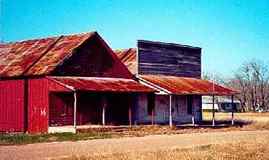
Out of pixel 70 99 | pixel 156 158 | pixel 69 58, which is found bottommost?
pixel 156 158

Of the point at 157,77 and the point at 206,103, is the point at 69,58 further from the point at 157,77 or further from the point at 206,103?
the point at 206,103

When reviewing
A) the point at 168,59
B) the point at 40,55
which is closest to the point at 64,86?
the point at 40,55

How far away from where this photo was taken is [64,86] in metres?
32.6

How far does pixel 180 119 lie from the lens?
43031 mm

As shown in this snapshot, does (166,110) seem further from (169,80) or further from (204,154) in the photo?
(204,154)

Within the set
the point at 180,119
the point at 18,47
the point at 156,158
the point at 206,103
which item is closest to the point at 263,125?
the point at 180,119

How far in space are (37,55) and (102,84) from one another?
5.34m

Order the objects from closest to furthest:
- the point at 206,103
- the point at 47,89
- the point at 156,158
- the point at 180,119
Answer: the point at 156,158 → the point at 47,89 → the point at 180,119 → the point at 206,103

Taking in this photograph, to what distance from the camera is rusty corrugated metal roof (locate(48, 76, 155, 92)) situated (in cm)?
3312

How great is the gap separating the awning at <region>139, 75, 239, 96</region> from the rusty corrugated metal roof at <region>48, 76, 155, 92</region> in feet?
3.87

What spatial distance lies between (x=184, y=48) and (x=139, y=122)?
866 cm

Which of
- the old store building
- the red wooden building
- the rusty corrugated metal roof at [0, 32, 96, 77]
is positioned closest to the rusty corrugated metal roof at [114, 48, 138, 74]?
the old store building

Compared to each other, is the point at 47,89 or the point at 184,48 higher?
the point at 184,48

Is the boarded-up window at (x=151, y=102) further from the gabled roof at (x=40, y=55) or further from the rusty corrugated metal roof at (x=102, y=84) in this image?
the gabled roof at (x=40, y=55)
